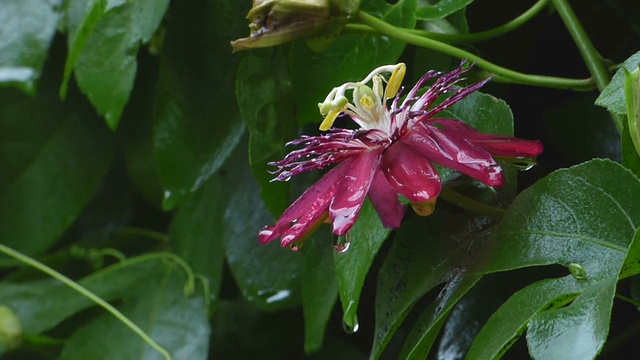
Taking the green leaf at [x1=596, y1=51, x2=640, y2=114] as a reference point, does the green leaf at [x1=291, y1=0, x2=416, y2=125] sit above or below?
below

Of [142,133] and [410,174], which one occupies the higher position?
[410,174]

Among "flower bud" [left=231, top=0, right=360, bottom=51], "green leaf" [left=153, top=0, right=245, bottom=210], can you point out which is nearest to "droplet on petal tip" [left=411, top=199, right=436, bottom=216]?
"flower bud" [left=231, top=0, right=360, bottom=51]

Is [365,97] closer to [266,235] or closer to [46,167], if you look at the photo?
[266,235]

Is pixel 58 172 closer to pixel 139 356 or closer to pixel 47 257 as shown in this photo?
pixel 47 257

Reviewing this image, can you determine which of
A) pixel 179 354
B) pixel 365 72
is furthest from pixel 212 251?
pixel 365 72

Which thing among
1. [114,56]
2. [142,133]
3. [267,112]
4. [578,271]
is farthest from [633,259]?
[142,133]

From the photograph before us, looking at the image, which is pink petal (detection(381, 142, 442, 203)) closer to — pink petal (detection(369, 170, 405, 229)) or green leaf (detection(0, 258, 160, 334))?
pink petal (detection(369, 170, 405, 229))

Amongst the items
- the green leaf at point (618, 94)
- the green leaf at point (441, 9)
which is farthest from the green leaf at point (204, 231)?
the green leaf at point (618, 94)
